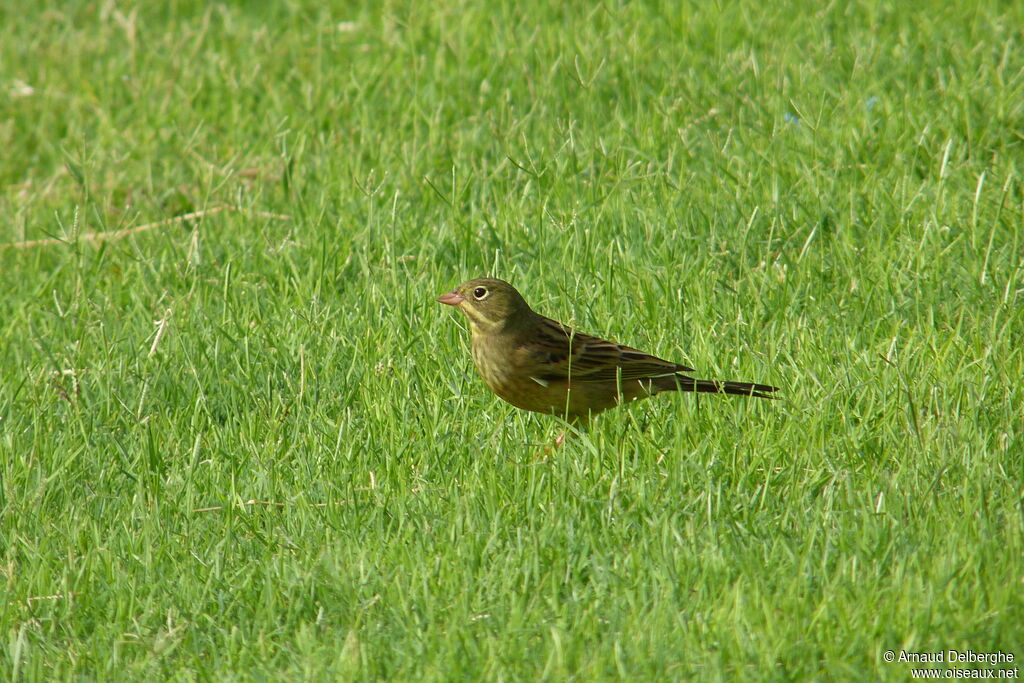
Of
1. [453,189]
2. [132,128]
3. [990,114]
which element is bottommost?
[132,128]

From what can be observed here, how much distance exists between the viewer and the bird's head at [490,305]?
5.90 metres

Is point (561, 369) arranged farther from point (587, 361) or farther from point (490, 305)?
point (490, 305)

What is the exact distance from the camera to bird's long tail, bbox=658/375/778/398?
5.39 metres

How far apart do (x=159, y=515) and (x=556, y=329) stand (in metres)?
2.02

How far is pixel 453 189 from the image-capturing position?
7.26 metres

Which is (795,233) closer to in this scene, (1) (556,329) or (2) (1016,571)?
(1) (556,329)

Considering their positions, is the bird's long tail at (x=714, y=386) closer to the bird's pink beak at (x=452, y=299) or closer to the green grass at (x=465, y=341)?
the green grass at (x=465, y=341)

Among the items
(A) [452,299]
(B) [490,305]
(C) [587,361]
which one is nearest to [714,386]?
(C) [587,361]

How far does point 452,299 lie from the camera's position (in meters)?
6.13

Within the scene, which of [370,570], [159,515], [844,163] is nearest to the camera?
[370,570]

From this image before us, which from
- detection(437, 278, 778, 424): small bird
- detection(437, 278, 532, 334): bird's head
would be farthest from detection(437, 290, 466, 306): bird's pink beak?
detection(437, 278, 778, 424): small bird

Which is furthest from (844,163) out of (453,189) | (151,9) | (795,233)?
(151,9)

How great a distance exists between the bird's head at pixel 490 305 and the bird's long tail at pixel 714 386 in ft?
2.56

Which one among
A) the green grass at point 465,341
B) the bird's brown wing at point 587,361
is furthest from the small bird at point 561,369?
the green grass at point 465,341
